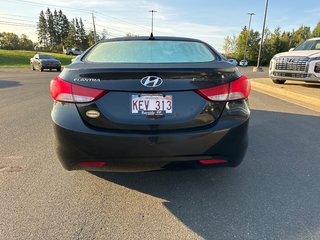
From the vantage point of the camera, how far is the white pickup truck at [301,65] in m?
8.74

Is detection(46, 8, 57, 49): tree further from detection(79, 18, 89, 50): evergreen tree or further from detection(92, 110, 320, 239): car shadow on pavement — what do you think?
detection(92, 110, 320, 239): car shadow on pavement

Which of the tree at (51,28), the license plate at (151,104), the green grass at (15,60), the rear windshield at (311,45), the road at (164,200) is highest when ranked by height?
the tree at (51,28)

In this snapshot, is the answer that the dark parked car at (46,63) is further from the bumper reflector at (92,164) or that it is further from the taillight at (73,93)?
the bumper reflector at (92,164)

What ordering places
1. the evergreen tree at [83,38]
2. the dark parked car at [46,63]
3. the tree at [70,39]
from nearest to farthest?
1. the dark parked car at [46,63]
2. the tree at [70,39]
3. the evergreen tree at [83,38]

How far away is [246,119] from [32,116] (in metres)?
5.00

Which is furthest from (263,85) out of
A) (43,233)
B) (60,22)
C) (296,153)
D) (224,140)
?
(60,22)

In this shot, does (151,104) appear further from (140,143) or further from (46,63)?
(46,63)

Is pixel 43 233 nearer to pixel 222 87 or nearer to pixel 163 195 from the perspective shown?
pixel 163 195

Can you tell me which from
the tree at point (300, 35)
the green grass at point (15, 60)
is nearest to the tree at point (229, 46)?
the tree at point (300, 35)

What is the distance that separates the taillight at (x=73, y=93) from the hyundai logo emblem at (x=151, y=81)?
35cm

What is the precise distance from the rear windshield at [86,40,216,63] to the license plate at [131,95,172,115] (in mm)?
558

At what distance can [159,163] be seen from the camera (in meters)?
2.31

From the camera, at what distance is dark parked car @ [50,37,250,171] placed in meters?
2.23

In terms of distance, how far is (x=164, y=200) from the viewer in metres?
2.64
